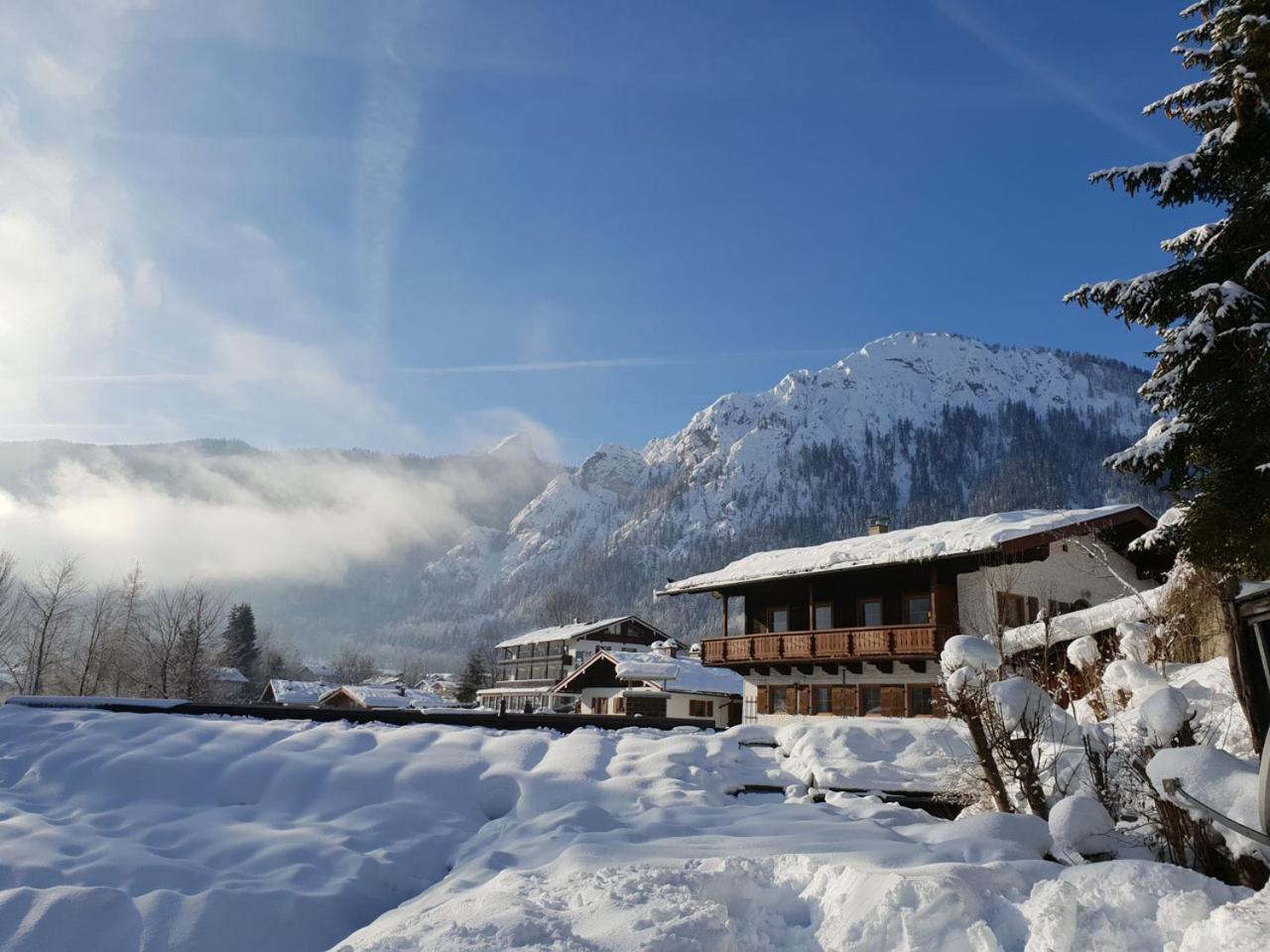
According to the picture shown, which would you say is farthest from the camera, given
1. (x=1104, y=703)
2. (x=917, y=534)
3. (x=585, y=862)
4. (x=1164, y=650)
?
(x=917, y=534)

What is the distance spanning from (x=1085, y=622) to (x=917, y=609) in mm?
6274

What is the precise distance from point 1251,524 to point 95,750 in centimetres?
1577

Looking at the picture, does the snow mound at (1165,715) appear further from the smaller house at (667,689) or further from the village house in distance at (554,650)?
the village house in distance at (554,650)

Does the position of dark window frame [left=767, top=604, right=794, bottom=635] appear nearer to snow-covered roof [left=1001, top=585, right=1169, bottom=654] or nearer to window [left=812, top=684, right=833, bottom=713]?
window [left=812, top=684, right=833, bottom=713]

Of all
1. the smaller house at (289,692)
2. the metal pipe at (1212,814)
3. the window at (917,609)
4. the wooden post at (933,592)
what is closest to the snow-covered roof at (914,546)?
the wooden post at (933,592)

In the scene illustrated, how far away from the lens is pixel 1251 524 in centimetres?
1036

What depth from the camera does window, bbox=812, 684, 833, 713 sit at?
2608 cm

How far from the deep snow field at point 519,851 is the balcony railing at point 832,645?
1012cm

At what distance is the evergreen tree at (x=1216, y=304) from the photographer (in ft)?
33.0

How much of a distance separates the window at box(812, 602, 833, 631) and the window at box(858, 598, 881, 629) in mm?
1161

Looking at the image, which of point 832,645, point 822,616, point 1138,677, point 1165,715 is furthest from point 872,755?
point 822,616

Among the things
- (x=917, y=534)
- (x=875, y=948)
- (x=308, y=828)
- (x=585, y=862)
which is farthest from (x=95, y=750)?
(x=917, y=534)

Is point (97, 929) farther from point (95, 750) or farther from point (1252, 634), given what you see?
point (1252, 634)

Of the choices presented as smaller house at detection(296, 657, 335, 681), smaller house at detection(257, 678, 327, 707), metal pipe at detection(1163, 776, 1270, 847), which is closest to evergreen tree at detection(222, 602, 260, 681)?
smaller house at detection(257, 678, 327, 707)
